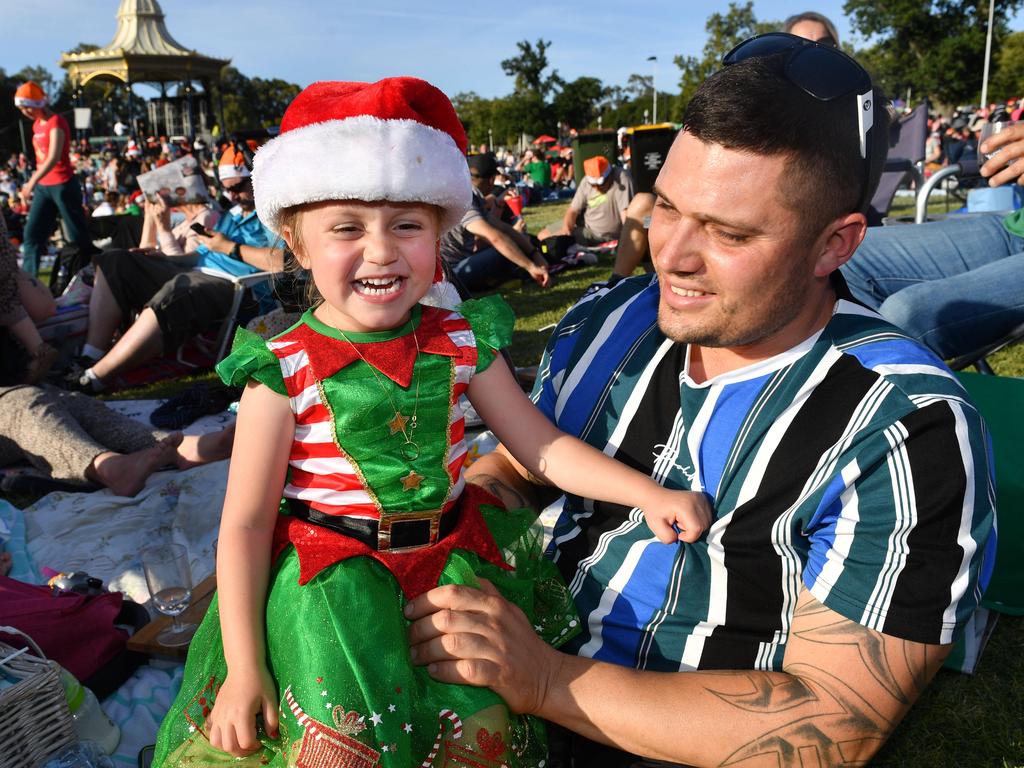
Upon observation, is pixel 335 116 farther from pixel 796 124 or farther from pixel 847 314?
pixel 847 314

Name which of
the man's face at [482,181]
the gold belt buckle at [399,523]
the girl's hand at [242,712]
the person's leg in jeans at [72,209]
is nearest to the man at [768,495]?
the gold belt buckle at [399,523]

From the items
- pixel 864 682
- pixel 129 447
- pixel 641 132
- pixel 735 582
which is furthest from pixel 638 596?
pixel 641 132

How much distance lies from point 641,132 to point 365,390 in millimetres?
9083

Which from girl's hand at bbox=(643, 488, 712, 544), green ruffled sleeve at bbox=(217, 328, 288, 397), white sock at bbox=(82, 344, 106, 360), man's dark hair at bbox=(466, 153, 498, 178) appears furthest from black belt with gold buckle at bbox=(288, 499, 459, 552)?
man's dark hair at bbox=(466, 153, 498, 178)

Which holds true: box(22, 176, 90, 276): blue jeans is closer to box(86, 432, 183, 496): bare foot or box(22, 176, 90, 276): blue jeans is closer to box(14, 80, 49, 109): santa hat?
box(14, 80, 49, 109): santa hat

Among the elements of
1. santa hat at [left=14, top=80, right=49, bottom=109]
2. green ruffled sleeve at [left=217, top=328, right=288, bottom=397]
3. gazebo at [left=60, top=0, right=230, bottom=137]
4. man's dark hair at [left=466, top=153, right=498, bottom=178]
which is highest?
gazebo at [left=60, top=0, right=230, bottom=137]

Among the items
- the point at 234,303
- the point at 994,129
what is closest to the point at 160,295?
the point at 234,303

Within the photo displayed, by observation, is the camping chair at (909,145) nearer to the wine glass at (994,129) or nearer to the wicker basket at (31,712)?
the wine glass at (994,129)

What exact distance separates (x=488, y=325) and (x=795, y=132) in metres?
0.83

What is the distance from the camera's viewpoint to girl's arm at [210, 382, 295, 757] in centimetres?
154

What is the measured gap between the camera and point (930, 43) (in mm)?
59719

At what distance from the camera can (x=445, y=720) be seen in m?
1.55

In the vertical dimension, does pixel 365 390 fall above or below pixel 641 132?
below

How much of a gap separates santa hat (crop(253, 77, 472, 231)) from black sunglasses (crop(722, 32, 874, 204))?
783 millimetres
